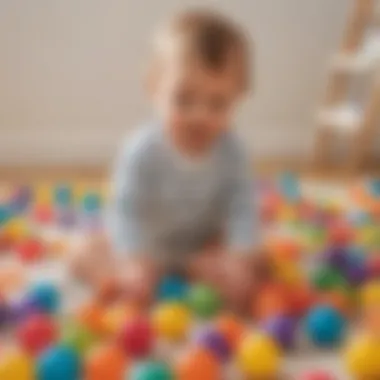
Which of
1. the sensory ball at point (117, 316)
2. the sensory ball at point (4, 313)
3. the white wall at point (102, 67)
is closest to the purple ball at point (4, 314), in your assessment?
the sensory ball at point (4, 313)

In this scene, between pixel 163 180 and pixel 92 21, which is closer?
pixel 163 180

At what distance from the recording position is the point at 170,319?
3.23 feet

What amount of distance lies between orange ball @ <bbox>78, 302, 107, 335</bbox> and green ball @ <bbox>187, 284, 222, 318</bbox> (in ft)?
0.39

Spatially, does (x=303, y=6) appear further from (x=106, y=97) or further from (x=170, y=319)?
(x=170, y=319)

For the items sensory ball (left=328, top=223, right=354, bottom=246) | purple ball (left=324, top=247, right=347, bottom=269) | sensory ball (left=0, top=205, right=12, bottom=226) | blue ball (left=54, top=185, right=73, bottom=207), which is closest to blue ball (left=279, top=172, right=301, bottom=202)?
sensory ball (left=328, top=223, right=354, bottom=246)

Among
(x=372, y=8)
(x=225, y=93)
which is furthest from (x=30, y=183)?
(x=372, y=8)

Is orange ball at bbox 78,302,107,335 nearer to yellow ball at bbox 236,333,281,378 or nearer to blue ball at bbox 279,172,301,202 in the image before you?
yellow ball at bbox 236,333,281,378

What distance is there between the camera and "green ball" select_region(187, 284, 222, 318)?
1.03 meters

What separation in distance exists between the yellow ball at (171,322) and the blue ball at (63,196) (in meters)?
0.50

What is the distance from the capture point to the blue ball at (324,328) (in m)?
0.96

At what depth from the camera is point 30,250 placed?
122 cm

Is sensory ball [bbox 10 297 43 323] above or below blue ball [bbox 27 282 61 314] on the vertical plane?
below

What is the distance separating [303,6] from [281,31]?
79 millimetres

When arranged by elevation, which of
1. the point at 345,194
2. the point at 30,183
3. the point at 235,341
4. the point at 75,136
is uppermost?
the point at 75,136
